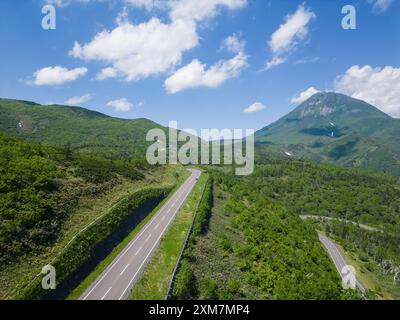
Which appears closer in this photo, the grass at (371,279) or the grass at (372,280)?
the grass at (371,279)

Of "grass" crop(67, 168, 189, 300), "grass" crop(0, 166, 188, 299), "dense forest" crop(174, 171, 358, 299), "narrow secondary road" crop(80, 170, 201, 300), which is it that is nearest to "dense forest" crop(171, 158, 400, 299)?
"dense forest" crop(174, 171, 358, 299)

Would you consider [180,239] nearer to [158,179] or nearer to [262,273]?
[262,273]

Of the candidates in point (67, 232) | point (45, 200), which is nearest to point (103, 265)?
point (67, 232)

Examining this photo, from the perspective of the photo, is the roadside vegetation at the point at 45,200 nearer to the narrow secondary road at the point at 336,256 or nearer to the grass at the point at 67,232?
the grass at the point at 67,232

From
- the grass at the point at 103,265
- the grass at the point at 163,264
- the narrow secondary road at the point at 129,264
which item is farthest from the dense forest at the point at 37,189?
the grass at the point at 163,264
